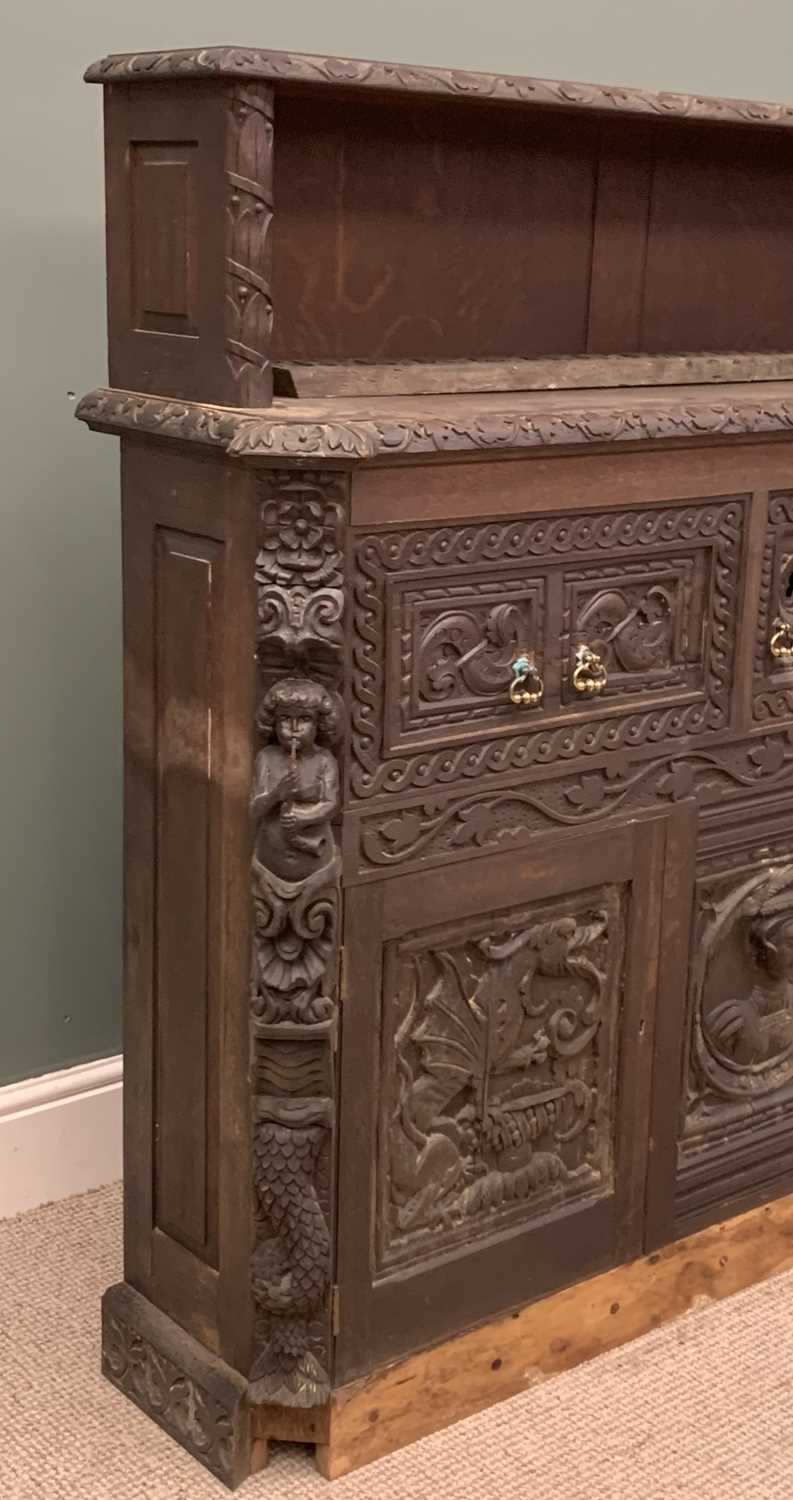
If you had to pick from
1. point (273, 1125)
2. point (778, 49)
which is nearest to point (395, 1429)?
point (273, 1125)

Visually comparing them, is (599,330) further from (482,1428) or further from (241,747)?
(482,1428)

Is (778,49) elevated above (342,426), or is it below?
above

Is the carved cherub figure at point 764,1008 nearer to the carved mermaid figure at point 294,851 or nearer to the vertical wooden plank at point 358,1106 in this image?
the vertical wooden plank at point 358,1106

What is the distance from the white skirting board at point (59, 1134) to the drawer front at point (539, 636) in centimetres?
88

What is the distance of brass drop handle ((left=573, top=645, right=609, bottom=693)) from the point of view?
184 cm

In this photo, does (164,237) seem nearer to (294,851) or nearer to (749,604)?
(294,851)

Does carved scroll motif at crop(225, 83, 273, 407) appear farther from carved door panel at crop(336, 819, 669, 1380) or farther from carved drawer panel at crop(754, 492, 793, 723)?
carved drawer panel at crop(754, 492, 793, 723)

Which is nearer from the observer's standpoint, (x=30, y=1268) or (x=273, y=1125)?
(x=273, y=1125)

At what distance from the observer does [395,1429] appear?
1914mm

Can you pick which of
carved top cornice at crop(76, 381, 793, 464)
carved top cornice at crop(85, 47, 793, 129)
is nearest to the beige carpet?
carved top cornice at crop(76, 381, 793, 464)

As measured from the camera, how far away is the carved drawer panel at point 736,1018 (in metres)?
2.06

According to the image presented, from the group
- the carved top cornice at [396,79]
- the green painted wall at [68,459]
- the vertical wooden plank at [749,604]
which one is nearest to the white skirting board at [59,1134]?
the green painted wall at [68,459]

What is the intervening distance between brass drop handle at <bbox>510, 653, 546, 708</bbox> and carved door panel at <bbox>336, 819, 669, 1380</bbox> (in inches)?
6.8

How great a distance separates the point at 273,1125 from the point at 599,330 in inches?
41.7
